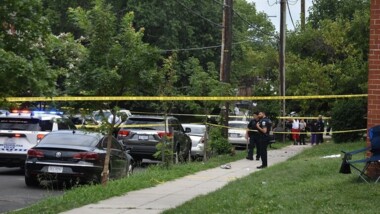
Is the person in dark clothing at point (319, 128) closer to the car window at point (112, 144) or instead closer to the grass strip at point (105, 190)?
the grass strip at point (105, 190)

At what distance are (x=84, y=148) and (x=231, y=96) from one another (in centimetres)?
787

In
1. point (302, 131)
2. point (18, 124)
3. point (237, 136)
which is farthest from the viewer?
point (302, 131)

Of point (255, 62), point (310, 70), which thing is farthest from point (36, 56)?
point (255, 62)

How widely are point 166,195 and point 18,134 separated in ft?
19.7

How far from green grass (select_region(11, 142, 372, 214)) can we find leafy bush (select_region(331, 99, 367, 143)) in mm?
12503

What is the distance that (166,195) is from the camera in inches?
472

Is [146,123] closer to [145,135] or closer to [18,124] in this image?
[145,135]

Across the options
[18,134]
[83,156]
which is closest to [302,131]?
[18,134]

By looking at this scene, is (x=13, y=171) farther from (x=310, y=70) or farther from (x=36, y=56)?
(x=310, y=70)

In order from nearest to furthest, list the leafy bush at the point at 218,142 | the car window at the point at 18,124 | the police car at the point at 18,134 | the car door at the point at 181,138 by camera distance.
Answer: the police car at the point at 18,134 < the car window at the point at 18,124 < the car door at the point at 181,138 < the leafy bush at the point at 218,142

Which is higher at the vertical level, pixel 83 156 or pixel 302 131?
pixel 302 131

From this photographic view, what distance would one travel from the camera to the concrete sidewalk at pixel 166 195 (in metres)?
10.2

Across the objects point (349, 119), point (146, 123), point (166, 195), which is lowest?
point (166, 195)

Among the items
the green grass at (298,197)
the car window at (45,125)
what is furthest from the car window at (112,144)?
the green grass at (298,197)
